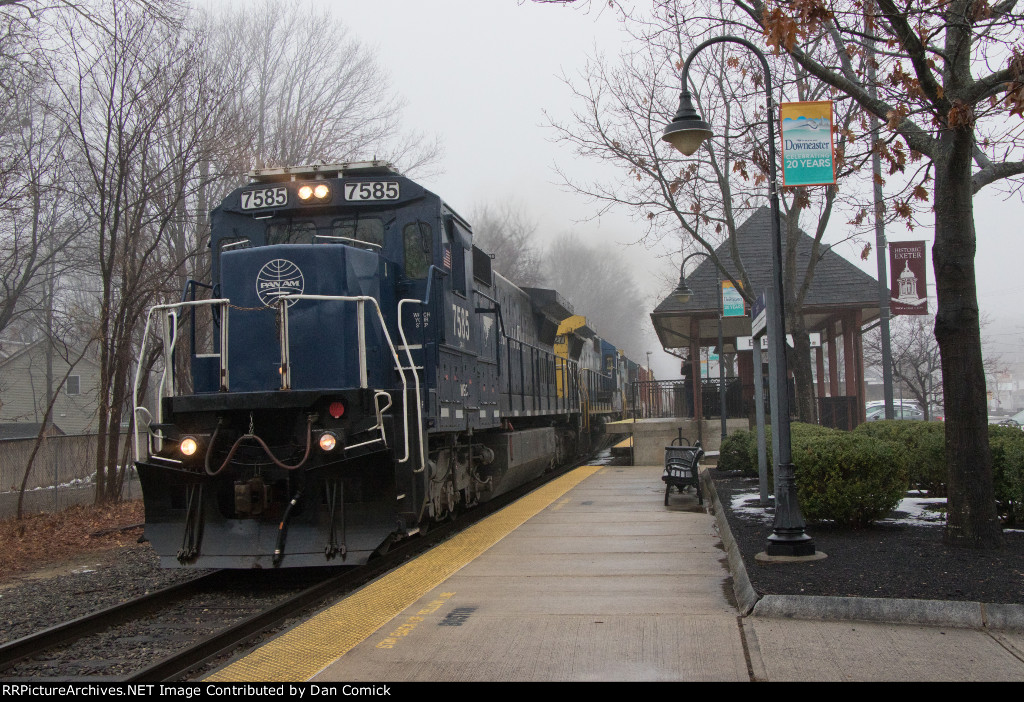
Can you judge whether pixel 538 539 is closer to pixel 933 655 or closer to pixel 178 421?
pixel 178 421

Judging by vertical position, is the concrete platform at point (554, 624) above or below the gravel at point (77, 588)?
above

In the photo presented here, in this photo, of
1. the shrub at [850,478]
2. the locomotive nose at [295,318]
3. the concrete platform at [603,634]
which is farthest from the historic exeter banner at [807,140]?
the locomotive nose at [295,318]

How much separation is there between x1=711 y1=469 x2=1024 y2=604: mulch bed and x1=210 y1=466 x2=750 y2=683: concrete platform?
1.53 ft

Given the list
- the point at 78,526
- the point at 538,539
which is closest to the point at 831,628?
the point at 538,539

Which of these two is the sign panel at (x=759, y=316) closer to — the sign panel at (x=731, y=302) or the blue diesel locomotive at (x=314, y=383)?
the blue diesel locomotive at (x=314, y=383)

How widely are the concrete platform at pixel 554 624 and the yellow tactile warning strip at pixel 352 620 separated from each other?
0.07ft

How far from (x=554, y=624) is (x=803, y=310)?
695 inches

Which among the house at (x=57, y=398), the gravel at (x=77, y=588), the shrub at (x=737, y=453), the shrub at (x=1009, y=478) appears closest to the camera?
the gravel at (x=77, y=588)

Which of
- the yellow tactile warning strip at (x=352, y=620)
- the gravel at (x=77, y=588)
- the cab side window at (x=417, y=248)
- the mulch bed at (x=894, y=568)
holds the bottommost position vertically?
the gravel at (x=77, y=588)

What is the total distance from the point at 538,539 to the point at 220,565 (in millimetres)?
3751

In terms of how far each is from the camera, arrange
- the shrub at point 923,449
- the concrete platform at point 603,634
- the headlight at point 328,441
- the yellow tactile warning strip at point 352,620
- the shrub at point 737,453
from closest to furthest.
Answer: the concrete platform at point 603,634
the yellow tactile warning strip at point 352,620
the headlight at point 328,441
the shrub at point 923,449
the shrub at point 737,453

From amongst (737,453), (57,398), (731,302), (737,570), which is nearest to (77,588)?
(737,570)

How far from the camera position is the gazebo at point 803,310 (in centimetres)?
2303

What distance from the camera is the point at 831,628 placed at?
5.69m
